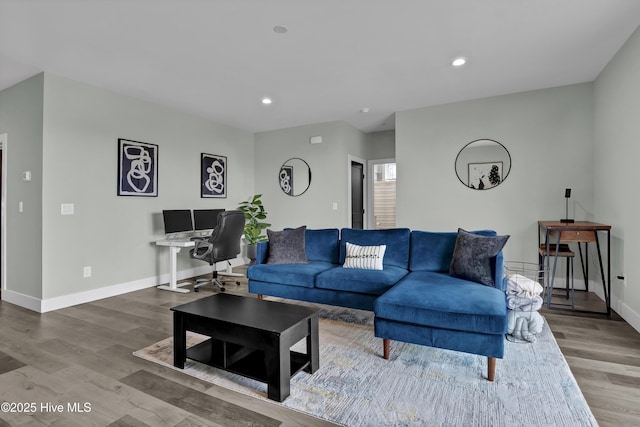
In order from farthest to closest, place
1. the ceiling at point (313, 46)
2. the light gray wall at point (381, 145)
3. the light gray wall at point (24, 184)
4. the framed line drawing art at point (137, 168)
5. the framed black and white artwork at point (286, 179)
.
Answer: the light gray wall at point (381, 145), the framed black and white artwork at point (286, 179), the framed line drawing art at point (137, 168), the light gray wall at point (24, 184), the ceiling at point (313, 46)

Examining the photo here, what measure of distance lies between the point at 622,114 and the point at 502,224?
1.74 meters

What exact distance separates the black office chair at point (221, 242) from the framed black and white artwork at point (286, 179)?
1597mm

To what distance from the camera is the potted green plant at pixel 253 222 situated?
5.85 metres

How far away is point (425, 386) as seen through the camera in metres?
2.03

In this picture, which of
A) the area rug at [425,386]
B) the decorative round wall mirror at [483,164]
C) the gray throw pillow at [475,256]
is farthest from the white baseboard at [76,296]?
the decorative round wall mirror at [483,164]

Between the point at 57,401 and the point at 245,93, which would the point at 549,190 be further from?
the point at 57,401

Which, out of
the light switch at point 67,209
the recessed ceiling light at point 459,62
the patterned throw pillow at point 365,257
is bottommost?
the patterned throw pillow at point 365,257

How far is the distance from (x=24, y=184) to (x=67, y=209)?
56cm

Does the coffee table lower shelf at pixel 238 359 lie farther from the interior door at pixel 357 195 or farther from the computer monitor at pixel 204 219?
the interior door at pixel 357 195

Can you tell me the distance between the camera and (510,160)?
4.41m

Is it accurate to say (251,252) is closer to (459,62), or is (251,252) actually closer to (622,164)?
(459,62)

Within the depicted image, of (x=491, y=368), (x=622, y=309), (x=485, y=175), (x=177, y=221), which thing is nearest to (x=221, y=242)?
(x=177, y=221)

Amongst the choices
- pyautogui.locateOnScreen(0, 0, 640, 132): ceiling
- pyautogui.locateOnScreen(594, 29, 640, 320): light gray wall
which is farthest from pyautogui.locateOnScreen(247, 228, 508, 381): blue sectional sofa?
pyautogui.locateOnScreen(0, 0, 640, 132): ceiling

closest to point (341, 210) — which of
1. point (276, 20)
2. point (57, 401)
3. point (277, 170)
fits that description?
point (277, 170)
